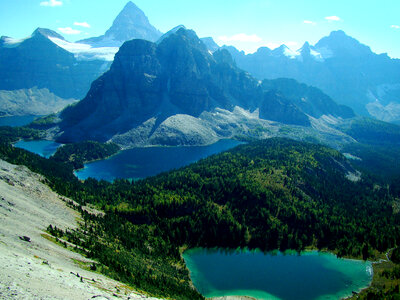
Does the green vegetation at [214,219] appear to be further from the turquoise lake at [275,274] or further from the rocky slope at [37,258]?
the rocky slope at [37,258]

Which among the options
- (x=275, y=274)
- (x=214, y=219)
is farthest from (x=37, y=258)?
(x=214, y=219)

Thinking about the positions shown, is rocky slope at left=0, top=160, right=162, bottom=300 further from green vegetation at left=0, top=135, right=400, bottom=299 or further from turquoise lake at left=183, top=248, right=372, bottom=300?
turquoise lake at left=183, top=248, right=372, bottom=300

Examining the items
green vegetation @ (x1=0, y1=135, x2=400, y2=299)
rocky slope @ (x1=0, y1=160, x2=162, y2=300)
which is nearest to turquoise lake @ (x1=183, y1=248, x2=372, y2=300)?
green vegetation @ (x1=0, y1=135, x2=400, y2=299)

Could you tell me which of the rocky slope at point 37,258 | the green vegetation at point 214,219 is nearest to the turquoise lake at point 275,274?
the green vegetation at point 214,219

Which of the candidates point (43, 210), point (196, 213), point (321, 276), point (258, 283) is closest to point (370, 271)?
point (321, 276)

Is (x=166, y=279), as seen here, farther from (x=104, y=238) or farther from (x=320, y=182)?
(x=320, y=182)

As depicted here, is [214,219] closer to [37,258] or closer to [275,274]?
[275,274]
